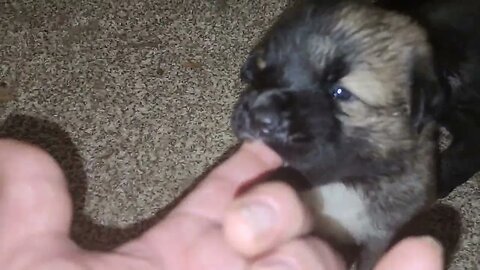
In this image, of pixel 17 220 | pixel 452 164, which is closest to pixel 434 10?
pixel 452 164

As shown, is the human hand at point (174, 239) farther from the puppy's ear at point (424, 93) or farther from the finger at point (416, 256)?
the puppy's ear at point (424, 93)

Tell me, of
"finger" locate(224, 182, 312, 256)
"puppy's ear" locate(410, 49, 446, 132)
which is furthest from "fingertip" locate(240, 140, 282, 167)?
"finger" locate(224, 182, 312, 256)

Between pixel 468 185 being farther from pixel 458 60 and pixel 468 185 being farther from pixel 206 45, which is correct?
pixel 206 45

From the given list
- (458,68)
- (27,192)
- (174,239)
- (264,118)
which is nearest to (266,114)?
(264,118)

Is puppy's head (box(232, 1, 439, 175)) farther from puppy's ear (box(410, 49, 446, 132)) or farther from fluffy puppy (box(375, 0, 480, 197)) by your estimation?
fluffy puppy (box(375, 0, 480, 197))

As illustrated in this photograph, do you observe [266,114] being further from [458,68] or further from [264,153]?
[458,68]
